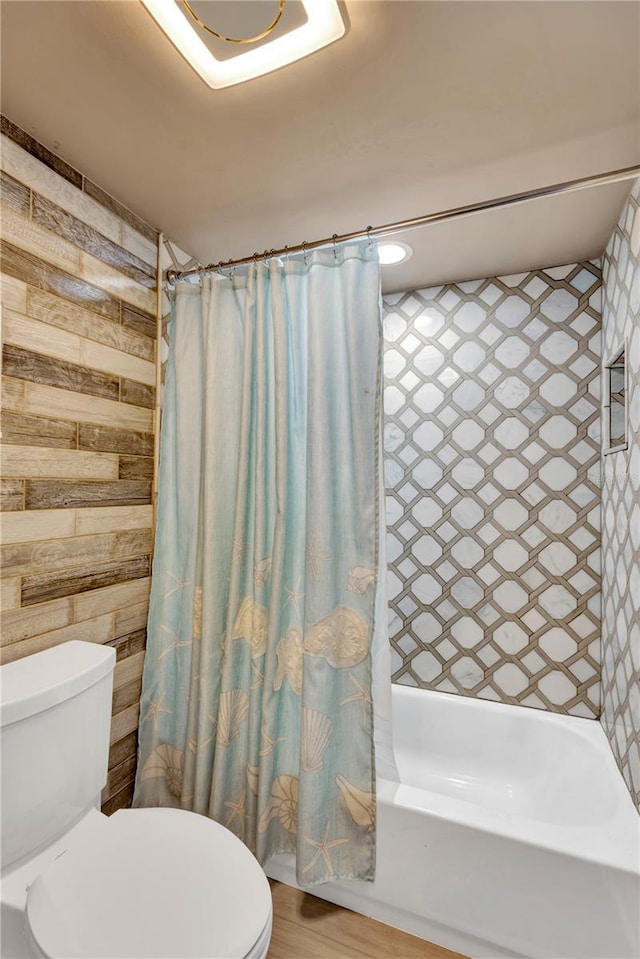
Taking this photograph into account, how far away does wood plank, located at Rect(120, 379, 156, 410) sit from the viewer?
1728 millimetres

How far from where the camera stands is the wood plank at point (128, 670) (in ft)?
5.61

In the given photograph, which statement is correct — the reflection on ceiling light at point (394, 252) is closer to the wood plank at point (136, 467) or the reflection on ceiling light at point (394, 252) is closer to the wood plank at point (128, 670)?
the wood plank at point (136, 467)

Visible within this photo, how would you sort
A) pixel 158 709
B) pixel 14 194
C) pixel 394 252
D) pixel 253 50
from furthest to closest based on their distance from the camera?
pixel 394 252 → pixel 158 709 → pixel 14 194 → pixel 253 50

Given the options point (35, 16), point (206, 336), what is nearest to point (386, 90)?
point (35, 16)

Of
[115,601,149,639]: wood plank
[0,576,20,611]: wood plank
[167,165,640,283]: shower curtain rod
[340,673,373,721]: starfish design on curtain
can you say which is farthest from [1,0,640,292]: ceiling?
[340,673,373,721]: starfish design on curtain

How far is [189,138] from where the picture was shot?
4.43ft

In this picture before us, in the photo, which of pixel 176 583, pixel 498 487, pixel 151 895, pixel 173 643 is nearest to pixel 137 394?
pixel 176 583

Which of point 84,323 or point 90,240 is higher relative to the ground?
point 90,240

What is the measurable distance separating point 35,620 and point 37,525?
0.28 meters

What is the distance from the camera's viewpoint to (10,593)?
133cm

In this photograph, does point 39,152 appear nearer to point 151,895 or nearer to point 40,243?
point 40,243

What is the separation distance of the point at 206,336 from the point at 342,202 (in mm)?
667

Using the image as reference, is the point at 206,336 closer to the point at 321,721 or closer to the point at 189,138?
the point at 189,138

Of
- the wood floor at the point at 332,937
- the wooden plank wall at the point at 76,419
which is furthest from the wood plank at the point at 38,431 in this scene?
the wood floor at the point at 332,937
